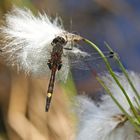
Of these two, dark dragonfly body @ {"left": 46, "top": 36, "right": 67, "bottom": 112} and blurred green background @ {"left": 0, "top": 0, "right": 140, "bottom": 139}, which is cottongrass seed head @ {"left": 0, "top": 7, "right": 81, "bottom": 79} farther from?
blurred green background @ {"left": 0, "top": 0, "right": 140, "bottom": 139}

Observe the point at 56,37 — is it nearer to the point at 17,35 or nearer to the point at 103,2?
the point at 17,35

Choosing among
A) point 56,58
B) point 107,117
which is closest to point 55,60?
point 56,58

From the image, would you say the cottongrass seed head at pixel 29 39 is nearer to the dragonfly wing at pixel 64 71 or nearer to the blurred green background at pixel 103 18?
the dragonfly wing at pixel 64 71

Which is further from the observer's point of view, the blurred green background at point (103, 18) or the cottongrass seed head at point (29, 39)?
the blurred green background at point (103, 18)

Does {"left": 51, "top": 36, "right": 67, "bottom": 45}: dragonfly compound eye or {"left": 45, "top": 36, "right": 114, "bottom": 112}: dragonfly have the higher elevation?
{"left": 51, "top": 36, "right": 67, "bottom": 45}: dragonfly compound eye

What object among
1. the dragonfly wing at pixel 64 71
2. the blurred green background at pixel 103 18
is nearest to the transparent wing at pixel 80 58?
A: the dragonfly wing at pixel 64 71

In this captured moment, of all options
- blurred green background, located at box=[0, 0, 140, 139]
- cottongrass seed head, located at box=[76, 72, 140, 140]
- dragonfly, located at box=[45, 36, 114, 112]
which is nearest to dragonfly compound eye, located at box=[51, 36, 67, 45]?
dragonfly, located at box=[45, 36, 114, 112]

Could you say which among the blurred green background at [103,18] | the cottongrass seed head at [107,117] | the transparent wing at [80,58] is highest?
the blurred green background at [103,18]
